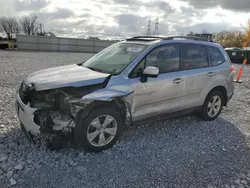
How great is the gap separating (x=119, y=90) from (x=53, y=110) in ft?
3.41

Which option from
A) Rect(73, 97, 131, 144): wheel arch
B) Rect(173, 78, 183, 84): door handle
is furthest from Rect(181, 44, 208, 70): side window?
Rect(73, 97, 131, 144): wheel arch

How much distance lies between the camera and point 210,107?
4.61 m

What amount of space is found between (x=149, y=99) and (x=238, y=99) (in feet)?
14.3

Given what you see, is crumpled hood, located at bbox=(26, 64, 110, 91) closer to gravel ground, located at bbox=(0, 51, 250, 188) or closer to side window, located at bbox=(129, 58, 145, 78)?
side window, located at bbox=(129, 58, 145, 78)

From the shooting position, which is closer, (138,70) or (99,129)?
(99,129)

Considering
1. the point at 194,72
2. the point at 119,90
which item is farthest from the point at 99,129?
the point at 194,72

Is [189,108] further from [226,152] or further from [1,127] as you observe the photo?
[1,127]

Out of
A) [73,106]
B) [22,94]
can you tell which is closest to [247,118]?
Answer: [73,106]

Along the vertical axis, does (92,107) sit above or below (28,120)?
above

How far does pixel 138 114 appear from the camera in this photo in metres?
3.52

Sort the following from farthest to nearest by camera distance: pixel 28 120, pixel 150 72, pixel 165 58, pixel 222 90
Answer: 1. pixel 222 90
2. pixel 165 58
3. pixel 150 72
4. pixel 28 120

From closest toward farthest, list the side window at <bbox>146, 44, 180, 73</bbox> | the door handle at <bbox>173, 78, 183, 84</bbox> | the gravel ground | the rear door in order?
the gravel ground → the side window at <bbox>146, 44, 180, 73</bbox> → the door handle at <bbox>173, 78, 183, 84</bbox> → the rear door

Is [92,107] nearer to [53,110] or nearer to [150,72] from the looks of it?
[53,110]

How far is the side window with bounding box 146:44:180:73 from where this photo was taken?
3.63 metres
